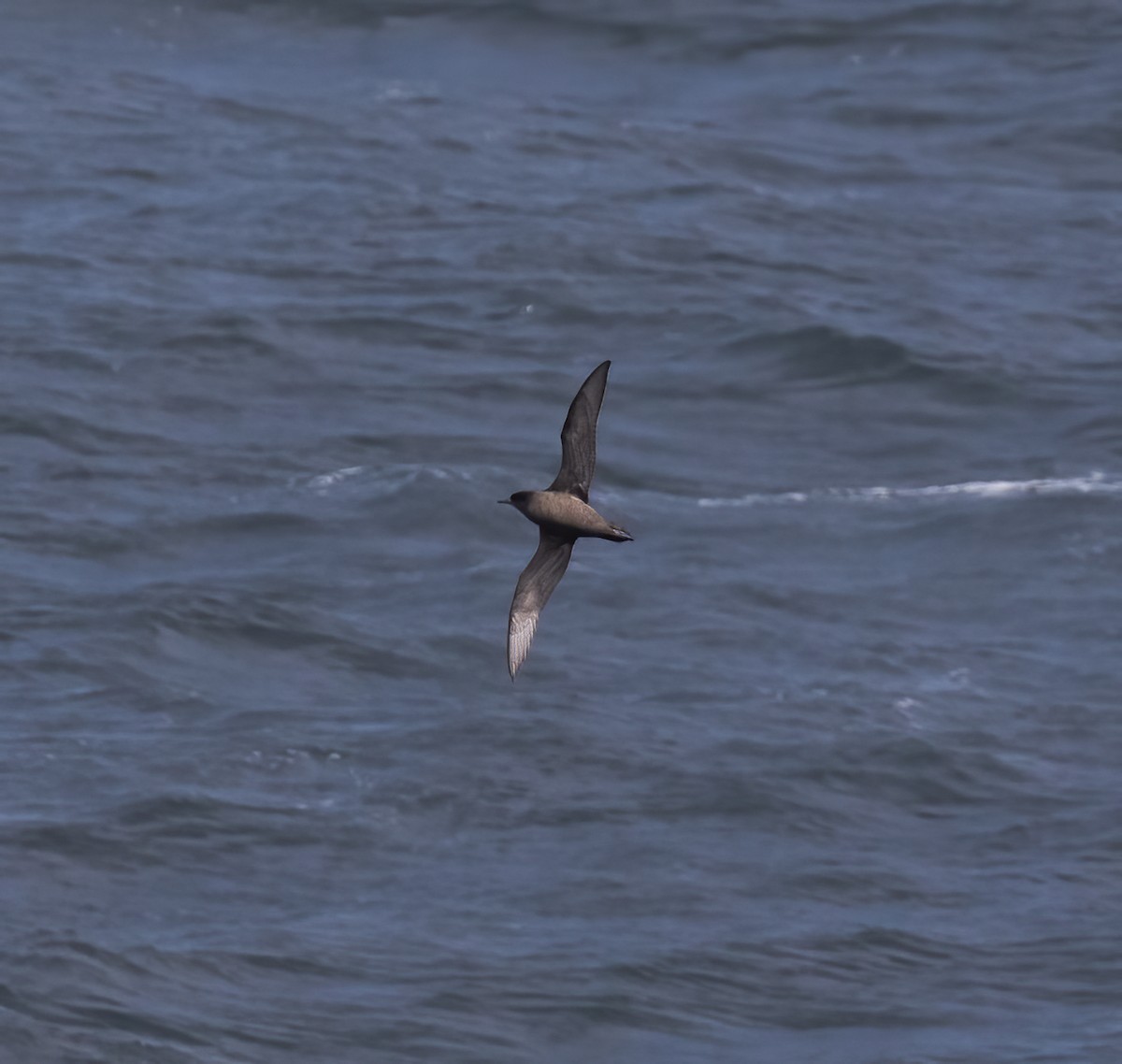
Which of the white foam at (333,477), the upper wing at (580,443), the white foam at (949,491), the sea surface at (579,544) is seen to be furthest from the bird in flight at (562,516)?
the white foam at (333,477)

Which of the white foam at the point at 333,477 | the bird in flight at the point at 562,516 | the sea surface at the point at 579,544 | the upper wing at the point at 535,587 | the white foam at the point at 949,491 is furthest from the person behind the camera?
the white foam at the point at 949,491

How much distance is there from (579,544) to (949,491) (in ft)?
25.9

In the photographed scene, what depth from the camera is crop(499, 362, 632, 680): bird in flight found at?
66.3ft

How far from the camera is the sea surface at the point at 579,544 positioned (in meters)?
40.7

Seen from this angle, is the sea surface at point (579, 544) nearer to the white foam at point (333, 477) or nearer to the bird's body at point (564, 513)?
the white foam at point (333, 477)

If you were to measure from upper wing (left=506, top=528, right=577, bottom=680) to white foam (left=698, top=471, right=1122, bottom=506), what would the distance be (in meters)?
34.2

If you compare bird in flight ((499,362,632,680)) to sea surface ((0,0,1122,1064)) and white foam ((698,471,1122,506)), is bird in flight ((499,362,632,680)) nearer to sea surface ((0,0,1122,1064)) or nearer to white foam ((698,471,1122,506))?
sea surface ((0,0,1122,1064))

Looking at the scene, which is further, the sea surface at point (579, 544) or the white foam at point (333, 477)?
the white foam at point (333, 477)

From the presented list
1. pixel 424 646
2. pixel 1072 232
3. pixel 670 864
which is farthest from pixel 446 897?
pixel 1072 232

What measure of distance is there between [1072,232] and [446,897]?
3245 centimetres

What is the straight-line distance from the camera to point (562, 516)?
66.9 feet

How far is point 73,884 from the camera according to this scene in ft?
137

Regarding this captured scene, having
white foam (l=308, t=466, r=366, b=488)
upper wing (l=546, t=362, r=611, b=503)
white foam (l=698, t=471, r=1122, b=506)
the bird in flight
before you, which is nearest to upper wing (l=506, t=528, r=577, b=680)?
the bird in flight

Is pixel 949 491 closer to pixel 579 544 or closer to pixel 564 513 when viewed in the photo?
pixel 579 544
